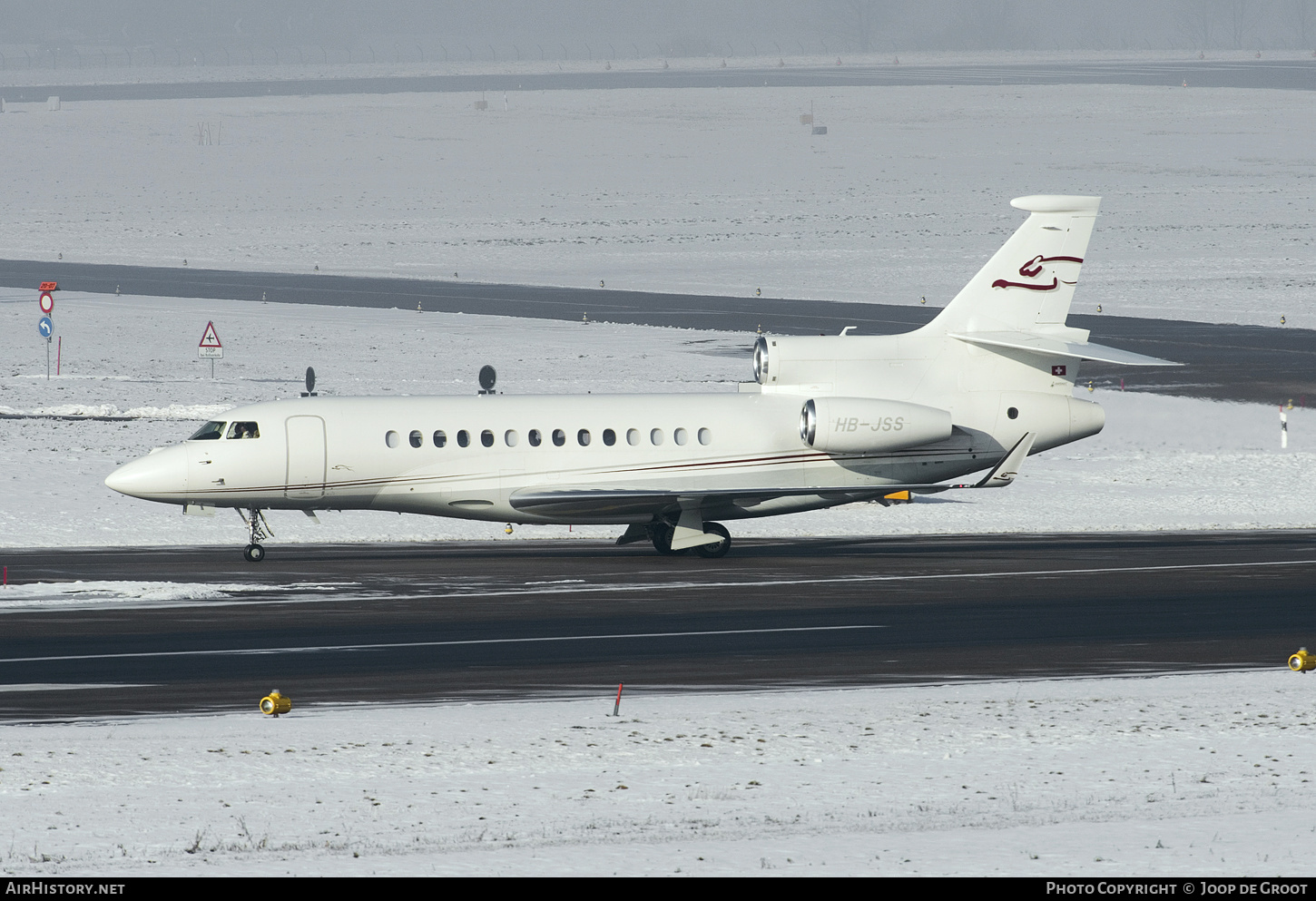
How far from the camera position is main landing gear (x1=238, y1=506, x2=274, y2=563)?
1218 inches

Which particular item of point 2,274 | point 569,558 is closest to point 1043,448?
point 569,558

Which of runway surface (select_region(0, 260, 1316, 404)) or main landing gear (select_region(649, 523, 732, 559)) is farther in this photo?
runway surface (select_region(0, 260, 1316, 404))

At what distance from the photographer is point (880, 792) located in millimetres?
15531

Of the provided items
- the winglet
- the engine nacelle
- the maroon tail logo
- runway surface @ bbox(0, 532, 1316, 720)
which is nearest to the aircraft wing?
the winglet

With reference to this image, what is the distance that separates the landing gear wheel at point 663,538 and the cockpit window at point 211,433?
323 inches

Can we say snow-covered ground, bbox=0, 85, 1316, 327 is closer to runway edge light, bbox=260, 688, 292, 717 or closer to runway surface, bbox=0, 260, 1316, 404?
runway surface, bbox=0, 260, 1316, 404

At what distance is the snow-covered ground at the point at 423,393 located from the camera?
36281mm

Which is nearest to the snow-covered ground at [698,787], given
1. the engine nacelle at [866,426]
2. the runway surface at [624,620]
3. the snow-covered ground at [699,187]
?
the runway surface at [624,620]

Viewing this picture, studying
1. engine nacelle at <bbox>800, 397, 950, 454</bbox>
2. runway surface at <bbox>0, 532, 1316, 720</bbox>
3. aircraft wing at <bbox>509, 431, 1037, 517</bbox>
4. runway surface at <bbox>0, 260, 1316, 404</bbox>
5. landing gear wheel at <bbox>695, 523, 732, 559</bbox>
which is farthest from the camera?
runway surface at <bbox>0, 260, 1316, 404</bbox>

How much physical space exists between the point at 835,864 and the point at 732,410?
20.0 m

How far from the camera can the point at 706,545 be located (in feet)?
107

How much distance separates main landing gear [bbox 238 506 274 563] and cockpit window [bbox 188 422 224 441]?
1.45 metres

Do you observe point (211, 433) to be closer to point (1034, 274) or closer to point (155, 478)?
point (155, 478)

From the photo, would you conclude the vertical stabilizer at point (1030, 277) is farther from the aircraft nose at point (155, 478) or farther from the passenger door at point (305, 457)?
the aircraft nose at point (155, 478)
